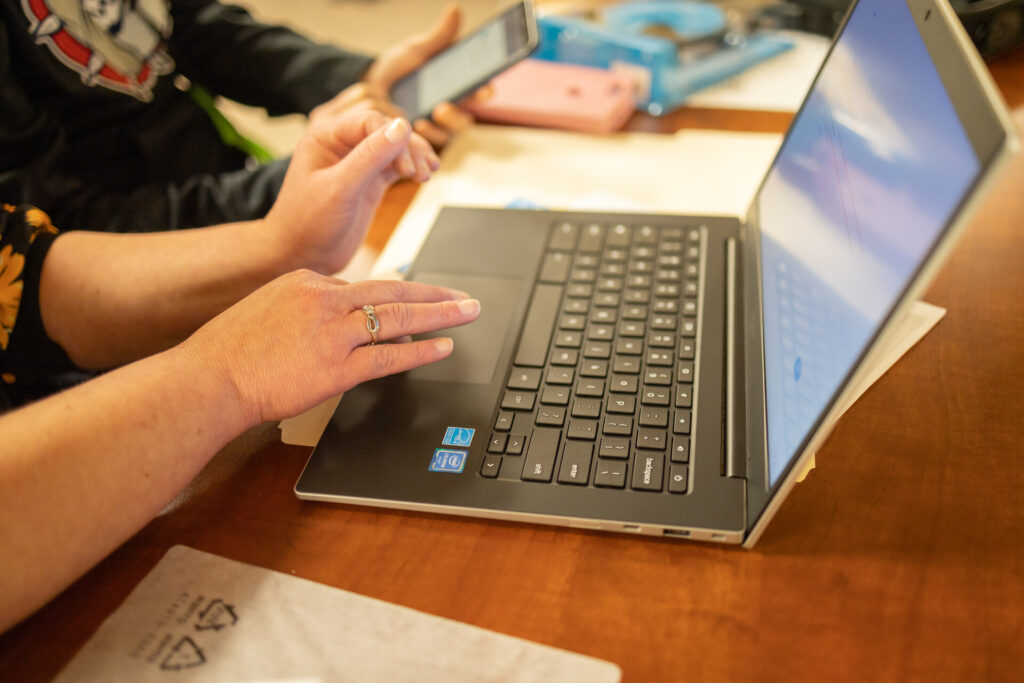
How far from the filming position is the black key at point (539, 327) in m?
0.56

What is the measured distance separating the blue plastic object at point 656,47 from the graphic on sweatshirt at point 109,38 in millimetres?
524

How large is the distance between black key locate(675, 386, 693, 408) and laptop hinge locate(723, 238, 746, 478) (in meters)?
0.03

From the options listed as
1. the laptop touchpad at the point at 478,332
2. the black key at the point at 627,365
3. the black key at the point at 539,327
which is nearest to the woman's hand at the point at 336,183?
the laptop touchpad at the point at 478,332

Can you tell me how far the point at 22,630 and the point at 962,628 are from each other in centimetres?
56

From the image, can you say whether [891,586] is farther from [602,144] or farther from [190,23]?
[190,23]

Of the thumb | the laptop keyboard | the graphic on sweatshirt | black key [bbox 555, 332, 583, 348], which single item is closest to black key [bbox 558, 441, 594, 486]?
the laptop keyboard

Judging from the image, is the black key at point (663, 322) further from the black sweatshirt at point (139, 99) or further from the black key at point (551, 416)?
the black sweatshirt at point (139, 99)

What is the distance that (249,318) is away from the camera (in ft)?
1.70

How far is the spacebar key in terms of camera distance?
0.56m

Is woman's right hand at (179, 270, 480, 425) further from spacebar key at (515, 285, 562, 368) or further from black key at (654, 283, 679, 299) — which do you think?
black key at (654, 283, 679, 299)

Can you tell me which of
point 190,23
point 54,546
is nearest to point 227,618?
point 54,546

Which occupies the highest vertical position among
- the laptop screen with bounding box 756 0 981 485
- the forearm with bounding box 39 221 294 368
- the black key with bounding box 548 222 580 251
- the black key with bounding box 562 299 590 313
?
the laptop screen with bounding box 756 0 981 485

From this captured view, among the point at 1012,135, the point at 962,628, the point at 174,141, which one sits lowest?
the point at 174,141

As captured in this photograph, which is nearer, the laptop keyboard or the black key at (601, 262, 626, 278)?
the laptop keyboard
